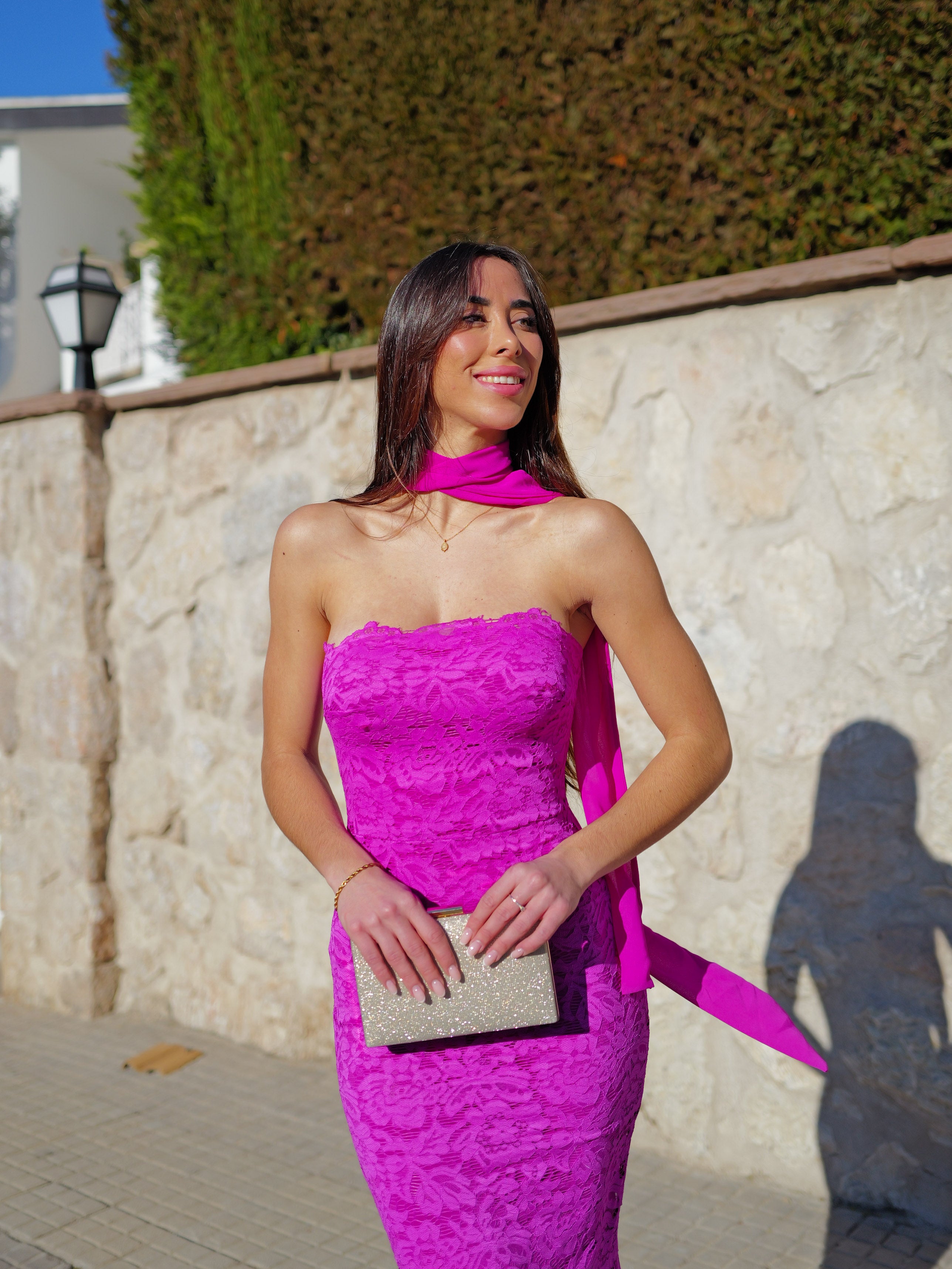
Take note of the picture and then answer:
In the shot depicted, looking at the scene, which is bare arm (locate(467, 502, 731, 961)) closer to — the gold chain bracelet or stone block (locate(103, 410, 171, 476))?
the gold chain bracelet

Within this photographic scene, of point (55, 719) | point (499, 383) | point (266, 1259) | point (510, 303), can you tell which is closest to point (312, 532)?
point (499, 383)

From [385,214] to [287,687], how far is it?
253 centimetres

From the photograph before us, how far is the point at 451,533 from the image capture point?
181 cm

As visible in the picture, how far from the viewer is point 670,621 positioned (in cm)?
174

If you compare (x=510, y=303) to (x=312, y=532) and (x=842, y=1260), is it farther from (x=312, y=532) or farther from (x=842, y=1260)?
(x=842, y=1260)

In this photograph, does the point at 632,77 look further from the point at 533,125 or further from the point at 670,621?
the point at 670,621

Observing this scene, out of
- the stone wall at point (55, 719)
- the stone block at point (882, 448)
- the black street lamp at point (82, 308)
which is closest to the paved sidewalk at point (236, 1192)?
the stone wall at point (55, 719)

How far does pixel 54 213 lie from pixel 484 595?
49.9 feet

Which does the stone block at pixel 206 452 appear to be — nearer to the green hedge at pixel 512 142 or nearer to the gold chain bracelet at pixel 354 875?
the green hedge at pixel 512 142

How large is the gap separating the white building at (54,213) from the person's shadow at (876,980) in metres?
11.1

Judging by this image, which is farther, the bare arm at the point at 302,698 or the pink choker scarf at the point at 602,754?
the pink choker scarf at the point at 602,754

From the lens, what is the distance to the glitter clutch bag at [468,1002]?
150 cm

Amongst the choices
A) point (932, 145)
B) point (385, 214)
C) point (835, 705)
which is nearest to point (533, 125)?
point (385, 214)

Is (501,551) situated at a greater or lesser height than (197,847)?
greater
